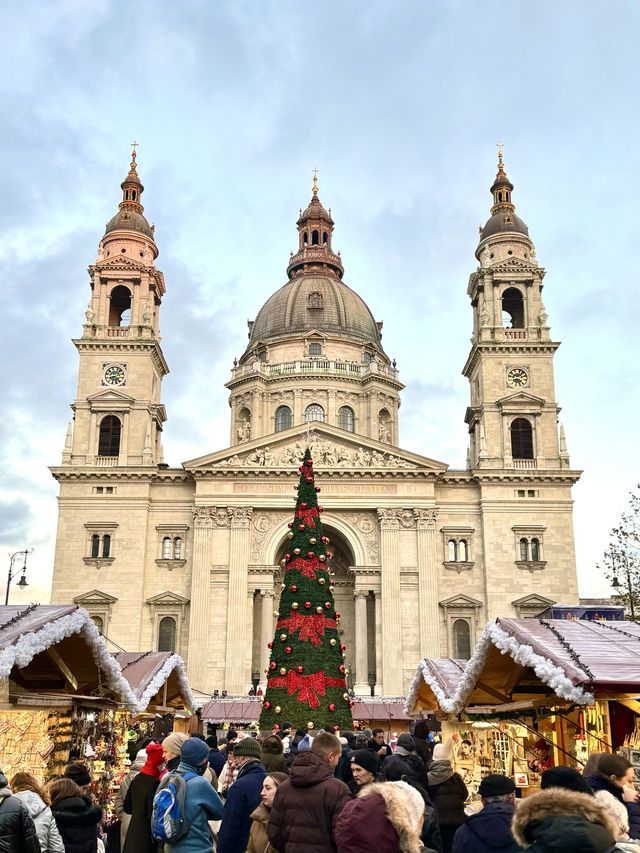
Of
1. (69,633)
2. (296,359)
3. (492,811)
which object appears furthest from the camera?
(296,359)

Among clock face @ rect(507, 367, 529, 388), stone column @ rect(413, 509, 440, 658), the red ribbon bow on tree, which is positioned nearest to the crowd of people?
the red ribbon bow on tree

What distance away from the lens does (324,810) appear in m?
6.90

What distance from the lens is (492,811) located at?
250 inches

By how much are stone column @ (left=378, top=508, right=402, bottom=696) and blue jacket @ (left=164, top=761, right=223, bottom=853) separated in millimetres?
38797

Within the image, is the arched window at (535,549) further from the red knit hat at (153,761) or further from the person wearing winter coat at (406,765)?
the red knit hat at (153,761)

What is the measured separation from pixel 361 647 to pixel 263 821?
39.9m

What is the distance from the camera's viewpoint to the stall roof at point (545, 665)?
10.6 m

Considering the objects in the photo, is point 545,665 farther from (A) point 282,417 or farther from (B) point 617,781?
(A) point 282,417

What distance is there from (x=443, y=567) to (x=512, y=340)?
45.2 feet

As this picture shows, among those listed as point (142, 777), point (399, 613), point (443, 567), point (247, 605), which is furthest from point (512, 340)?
point (142, 777)

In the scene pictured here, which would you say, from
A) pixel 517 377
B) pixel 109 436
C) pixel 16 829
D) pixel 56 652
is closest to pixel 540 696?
pixel 56 652

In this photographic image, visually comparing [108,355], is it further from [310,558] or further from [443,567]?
[310,558]

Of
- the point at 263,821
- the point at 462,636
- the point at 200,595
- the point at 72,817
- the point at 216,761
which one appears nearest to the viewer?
the point at 263,821

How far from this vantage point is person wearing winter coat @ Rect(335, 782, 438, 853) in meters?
5.68
